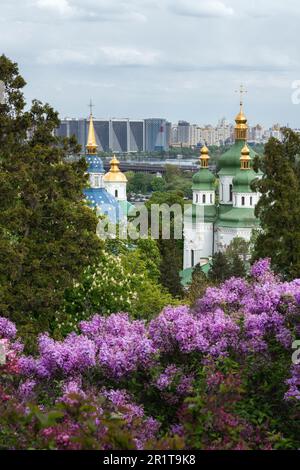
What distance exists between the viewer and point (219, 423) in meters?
5.84

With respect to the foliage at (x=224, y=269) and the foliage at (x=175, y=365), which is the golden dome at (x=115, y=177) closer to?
the foliage at (x=224, y=269)

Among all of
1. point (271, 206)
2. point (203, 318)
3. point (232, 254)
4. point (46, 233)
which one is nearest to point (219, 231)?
point (232, 254)

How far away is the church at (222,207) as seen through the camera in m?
38.2

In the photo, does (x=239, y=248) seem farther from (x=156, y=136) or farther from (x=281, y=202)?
(x=156, y=136)

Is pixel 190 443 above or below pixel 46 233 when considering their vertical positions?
below

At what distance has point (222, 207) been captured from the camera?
40.4 m

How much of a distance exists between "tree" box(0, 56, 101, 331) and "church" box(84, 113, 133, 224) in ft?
45.3

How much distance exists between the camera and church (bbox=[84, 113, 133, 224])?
34.5 m

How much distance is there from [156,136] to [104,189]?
156398mm

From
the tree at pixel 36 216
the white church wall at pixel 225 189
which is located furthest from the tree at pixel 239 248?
the tree at pixel 36 216

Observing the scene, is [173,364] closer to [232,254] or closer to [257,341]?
[257,341]

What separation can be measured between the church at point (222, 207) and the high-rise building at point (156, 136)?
142 metres
